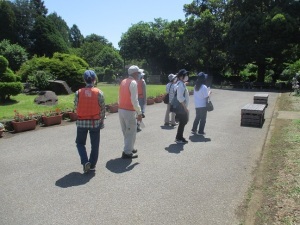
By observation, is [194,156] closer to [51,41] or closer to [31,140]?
[31,140]

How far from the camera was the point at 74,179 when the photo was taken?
5.34m

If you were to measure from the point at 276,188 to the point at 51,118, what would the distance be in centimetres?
767

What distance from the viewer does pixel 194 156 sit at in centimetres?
679

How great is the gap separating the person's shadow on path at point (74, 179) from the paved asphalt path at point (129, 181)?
14mm

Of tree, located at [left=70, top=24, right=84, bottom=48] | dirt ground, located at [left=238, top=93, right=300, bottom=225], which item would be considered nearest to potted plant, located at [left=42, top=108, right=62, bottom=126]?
dirt ground, located at [left=238, top=93, right=300, bottom=225]

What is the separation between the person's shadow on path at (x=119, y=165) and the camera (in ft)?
19.1

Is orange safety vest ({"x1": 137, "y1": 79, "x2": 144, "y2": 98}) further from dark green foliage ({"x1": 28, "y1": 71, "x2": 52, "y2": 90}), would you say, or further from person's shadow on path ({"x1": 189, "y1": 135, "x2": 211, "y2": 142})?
dark green foliage ({"x1": 28, "y1": 71, "x2": 52, "y2": 90})

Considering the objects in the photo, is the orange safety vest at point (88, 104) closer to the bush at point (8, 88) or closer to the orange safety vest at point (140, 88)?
the orange safety vest at point (140, 88)

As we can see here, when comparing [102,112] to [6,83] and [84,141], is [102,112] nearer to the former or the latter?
[84,141]

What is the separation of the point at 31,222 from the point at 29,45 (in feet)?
155

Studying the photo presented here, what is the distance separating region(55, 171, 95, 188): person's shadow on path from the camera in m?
5.11

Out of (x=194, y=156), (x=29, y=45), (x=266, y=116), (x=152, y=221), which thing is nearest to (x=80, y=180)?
(x=152, y=221)

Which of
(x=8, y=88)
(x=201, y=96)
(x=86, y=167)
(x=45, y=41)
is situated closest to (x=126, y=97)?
(x=86, y=167)

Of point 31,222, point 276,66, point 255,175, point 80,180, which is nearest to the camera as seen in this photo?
point 31,222
